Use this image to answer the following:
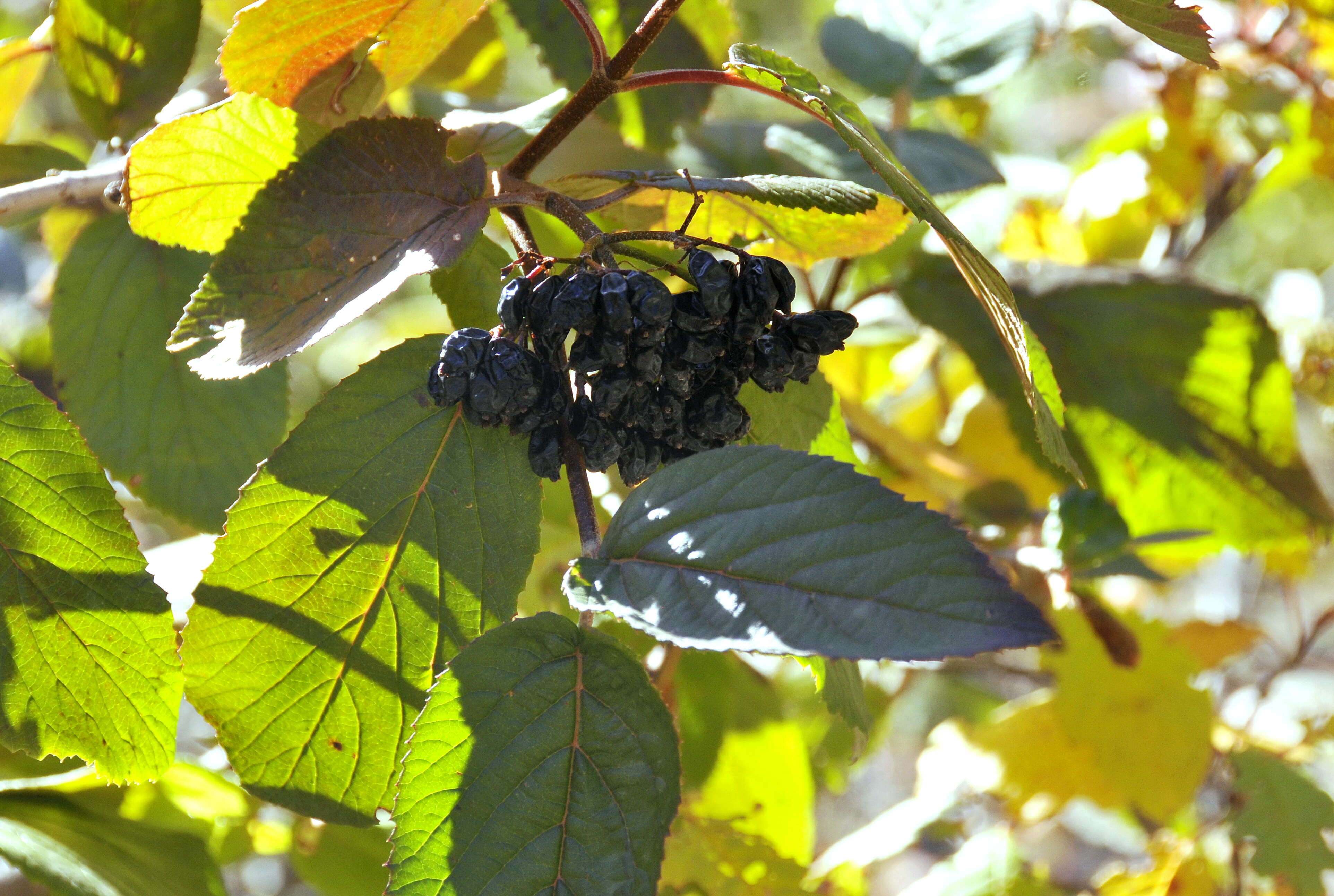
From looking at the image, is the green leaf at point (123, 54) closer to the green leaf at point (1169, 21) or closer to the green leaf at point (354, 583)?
the green leaf at point (354, 583)

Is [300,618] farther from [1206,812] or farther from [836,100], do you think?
[1206,812]

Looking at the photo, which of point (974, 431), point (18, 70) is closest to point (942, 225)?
point (18, 70)

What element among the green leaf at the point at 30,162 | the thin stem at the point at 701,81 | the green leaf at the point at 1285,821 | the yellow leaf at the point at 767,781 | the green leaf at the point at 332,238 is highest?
the thin stem at the point at 701,81

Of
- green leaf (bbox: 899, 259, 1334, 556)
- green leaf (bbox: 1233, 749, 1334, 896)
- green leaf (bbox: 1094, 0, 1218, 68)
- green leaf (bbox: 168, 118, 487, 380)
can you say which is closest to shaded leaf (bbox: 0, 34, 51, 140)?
green leaf (bbox: 168, 118, 487, 380)

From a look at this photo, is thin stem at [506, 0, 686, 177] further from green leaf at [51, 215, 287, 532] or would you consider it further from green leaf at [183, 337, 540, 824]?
green leaf at [51, 215, 287, 532]

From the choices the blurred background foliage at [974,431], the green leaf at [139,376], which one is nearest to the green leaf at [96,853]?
the blurred background foliage at [974,431]

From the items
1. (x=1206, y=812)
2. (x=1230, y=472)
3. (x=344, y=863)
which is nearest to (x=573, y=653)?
(x=344, y=863)

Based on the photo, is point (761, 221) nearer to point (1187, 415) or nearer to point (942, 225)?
point (942, 225)
